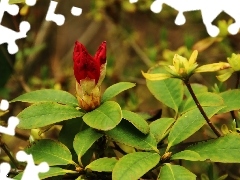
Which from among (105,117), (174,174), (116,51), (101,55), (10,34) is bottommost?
(174,174)

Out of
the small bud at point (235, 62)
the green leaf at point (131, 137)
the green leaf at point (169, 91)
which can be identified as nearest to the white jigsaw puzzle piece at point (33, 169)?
the green leaf at point (131, 137)

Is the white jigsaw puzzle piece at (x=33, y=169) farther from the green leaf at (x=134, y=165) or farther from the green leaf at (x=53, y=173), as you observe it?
the green leaf at (x=134, y=165)

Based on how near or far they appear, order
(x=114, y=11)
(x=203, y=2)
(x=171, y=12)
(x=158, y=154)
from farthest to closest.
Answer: (x=171, y=12)
(x=114, y=11)
(x=203, y=2)
(x=158, y=154)

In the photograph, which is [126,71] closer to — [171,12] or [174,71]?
[171,12]

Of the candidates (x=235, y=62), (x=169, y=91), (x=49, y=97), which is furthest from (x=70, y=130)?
(x=235, y=62)

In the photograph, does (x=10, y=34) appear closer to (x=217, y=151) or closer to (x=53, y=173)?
(x=53, y=173)

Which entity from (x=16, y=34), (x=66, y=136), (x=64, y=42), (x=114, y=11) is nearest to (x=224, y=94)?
(x=66, y=136)
